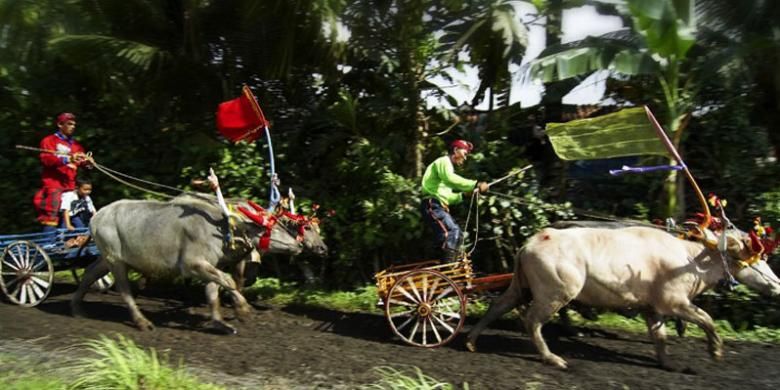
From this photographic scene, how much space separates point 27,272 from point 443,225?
215 inches

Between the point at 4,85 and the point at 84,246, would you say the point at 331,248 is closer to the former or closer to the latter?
the point at 84,246

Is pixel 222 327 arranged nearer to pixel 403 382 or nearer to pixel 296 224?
pixel 296 224

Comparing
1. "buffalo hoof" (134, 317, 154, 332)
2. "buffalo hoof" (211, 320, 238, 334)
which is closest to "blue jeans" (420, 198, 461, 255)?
"buffalo hoof" (211, 320, 238, 334)

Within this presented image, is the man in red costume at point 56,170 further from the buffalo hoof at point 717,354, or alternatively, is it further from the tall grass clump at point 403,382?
the buffalo hoof at point 717,354

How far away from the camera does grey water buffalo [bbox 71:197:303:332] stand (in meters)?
8.39

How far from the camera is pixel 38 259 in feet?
30.8

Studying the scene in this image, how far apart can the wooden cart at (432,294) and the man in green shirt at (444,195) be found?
1.04 ft

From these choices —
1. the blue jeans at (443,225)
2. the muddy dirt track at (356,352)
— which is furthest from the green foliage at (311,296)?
the blue jeans at (443,225)

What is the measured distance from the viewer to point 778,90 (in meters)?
9.29

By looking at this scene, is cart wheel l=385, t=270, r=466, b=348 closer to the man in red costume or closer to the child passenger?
the child passenger

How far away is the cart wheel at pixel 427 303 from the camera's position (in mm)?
7828

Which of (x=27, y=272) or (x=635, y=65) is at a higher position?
(x=635, y=65)

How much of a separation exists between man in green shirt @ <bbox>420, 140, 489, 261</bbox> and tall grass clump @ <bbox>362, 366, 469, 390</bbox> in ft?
6.13

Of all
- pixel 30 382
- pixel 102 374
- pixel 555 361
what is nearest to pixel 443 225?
pixel 555 361
